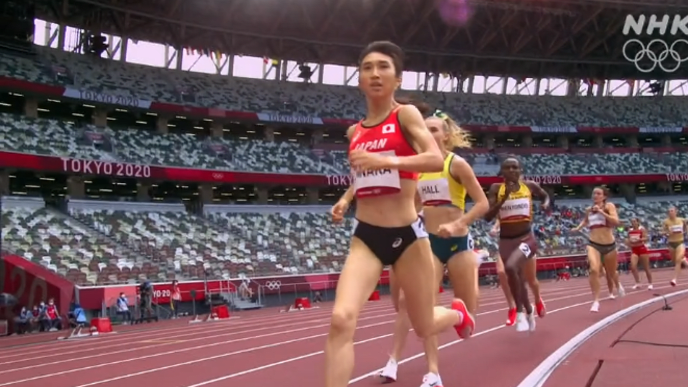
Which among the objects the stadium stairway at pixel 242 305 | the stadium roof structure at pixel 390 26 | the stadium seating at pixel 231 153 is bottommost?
the stadium stairway at pixel 242 305

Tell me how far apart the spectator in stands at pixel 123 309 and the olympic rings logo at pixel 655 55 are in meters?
41.9

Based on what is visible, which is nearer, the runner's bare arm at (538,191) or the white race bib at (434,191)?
the white race bib at (434,191)

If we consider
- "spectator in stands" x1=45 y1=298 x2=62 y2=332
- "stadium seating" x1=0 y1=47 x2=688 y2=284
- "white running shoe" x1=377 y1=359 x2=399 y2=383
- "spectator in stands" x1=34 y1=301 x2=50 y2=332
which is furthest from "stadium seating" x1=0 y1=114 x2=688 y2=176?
"white running shoe" x1=377 y1=359 x2=399 y2=383

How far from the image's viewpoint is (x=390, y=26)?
4534 cm

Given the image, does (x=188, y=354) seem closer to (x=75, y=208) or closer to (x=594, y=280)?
(x=594, y=280)

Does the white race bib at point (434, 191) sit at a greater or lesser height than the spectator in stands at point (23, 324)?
greater

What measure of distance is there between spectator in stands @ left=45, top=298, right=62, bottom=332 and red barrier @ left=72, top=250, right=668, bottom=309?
41.8 inches

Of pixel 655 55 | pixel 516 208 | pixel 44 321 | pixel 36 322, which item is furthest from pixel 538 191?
pixel 655 55

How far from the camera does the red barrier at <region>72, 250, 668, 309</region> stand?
75.6 feet

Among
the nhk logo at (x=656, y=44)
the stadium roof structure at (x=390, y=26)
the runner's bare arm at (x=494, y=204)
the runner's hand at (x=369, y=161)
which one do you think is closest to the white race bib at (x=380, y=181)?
the runner's hand at (x=369, y=161)

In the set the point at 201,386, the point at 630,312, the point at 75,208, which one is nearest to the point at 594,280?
the point at 630,312

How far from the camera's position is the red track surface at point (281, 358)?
22.3ft

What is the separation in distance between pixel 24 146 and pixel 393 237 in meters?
31.7

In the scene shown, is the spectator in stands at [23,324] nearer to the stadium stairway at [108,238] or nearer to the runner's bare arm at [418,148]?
the stadium stairway at [108,238]
